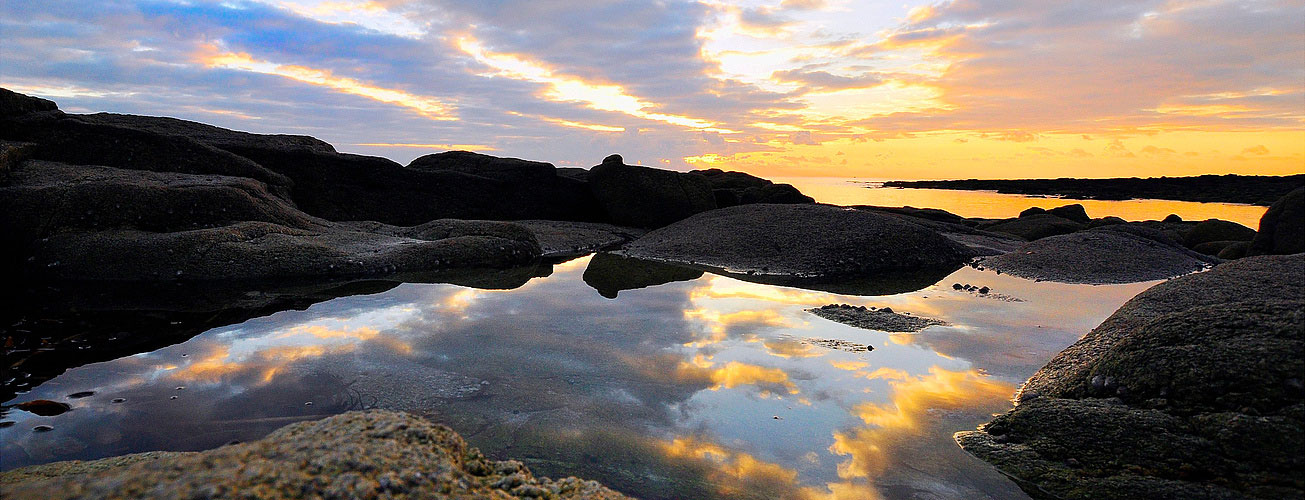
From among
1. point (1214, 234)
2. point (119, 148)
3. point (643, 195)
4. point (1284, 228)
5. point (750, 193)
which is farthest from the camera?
point (750, 193)

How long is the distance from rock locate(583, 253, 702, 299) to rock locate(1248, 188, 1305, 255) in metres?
8.41

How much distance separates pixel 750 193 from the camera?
22.5 meters

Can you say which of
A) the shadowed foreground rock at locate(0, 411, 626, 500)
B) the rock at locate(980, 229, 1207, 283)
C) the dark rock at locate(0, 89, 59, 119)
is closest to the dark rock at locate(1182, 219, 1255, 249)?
the rock at locate(980, 229, 1207, 283)

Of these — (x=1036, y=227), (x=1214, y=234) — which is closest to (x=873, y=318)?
(x=1214, y=234)

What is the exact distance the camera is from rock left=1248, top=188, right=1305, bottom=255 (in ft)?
30.9

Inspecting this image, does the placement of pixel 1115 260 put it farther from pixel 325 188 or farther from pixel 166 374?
pixel 325 188

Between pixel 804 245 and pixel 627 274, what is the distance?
3622mm

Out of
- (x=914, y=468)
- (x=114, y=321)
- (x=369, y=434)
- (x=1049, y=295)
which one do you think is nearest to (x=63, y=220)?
(x=114, y=321)

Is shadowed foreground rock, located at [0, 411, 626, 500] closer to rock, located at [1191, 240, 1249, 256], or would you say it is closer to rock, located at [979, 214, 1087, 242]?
rock, located at [1191, 240, 1249, 256]

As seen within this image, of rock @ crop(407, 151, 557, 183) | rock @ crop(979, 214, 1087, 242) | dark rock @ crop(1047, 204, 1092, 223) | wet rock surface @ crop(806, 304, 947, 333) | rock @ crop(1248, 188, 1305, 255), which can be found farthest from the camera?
dark rock @ crop(1047, 204, 1092, 223)

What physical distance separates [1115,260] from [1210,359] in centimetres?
965

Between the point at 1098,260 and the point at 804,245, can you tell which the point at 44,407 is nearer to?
the point at 804,245

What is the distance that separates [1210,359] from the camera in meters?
3.78

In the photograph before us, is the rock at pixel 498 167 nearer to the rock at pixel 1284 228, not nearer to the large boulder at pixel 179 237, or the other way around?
the large boulder at pixel 179 237
